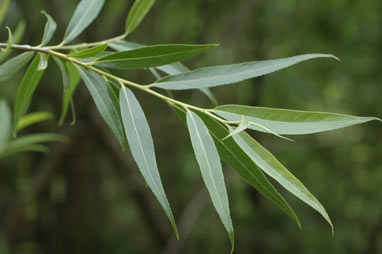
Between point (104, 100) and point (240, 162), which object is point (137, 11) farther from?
point (240, 162)

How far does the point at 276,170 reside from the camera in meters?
0.39

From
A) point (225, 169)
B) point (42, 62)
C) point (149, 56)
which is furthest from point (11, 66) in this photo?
point (225, 169)

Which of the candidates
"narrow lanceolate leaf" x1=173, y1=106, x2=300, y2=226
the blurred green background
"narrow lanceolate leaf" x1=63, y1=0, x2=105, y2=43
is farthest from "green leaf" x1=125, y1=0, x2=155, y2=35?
the blurred green background

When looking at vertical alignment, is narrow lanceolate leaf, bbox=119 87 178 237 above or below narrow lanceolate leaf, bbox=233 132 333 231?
above

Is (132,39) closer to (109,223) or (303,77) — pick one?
(303,77)

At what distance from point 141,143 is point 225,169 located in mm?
2052

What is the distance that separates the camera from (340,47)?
2406 mm

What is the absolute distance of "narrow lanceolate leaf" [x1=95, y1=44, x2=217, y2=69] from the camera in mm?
438

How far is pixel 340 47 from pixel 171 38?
0.90 metres

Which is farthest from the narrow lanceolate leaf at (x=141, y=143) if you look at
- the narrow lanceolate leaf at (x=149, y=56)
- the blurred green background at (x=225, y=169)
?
the blurred green background at (x=225, y=169)

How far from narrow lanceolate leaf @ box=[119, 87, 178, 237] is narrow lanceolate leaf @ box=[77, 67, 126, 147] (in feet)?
0.11

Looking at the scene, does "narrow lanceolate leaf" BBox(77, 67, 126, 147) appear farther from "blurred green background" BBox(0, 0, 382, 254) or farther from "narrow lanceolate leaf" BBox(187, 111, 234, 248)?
"blurred green background" BBox(0, 0, 382, 254)

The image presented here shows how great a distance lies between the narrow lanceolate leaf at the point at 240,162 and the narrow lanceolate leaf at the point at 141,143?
0.19ft

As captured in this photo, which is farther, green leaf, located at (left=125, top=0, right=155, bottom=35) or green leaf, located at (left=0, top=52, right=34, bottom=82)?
green leaf, located at (left=125, top=0, right=155, bottom=35)
